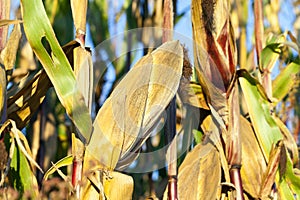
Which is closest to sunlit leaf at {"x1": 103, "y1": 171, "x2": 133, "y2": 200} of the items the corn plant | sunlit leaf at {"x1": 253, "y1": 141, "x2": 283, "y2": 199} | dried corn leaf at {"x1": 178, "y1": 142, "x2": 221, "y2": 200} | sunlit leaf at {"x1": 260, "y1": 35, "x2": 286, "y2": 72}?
the corn plant

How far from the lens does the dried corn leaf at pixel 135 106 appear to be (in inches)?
30.0

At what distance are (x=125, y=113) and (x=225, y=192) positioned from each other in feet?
0.71

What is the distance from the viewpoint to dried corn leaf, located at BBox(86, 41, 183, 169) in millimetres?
762

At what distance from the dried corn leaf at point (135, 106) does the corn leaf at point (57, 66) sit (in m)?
0.03

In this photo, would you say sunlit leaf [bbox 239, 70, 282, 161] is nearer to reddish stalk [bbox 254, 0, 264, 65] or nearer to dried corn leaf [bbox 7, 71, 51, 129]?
reddish stalk [bbox 254, 0, 264, 65]

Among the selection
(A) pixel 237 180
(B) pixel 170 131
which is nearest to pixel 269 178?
(A) pixel 237 180

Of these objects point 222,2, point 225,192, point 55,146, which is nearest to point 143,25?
point 55,146

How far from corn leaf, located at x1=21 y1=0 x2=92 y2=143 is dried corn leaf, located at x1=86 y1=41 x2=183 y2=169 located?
3 centimetres

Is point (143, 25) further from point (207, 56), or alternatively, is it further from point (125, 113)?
point (125, 113)

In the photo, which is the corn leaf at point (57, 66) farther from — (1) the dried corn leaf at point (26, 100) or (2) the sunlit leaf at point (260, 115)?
(2) the sunlit leaf at point (260, 115)

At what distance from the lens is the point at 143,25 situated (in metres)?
1.37

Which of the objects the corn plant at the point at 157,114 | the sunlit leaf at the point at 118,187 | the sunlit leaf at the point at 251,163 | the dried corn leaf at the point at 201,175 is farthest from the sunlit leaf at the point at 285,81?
the sunlit leaf at the point at 118,187

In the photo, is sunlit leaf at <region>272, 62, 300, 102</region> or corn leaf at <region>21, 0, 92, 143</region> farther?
sunlit leaf at <region>272, 62, 300, 102</region>

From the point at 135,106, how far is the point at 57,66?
4.4 inches
